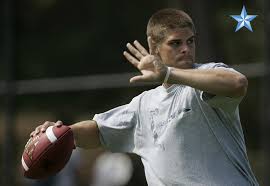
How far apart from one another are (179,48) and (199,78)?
0.54m

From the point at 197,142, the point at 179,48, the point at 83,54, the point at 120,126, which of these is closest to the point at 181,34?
the point at 179,48

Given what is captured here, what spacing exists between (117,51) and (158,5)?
30.8 inches

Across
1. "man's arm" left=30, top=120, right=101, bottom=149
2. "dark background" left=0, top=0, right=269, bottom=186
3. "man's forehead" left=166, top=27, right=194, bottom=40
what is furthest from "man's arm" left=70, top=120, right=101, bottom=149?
"dark background" left=0, top=0, right=269, bottom=186

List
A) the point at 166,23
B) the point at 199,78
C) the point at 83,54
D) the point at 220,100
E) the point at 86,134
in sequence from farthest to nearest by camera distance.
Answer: the point at 83,54 < the point at 86,134 < the point at 166,23 < the point at 220,100 < the point at 199,78

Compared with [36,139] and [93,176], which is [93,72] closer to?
[93,176]

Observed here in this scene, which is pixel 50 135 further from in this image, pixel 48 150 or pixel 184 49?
pixel 184 49

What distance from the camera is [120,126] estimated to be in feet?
20.4

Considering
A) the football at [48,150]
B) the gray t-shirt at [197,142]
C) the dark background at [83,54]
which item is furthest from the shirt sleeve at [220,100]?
the dark background at [83,54]

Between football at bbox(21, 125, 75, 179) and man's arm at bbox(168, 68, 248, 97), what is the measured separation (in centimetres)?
99

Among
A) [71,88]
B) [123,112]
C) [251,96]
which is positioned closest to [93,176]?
[71,88]

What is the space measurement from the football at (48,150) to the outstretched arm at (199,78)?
0.87 meters

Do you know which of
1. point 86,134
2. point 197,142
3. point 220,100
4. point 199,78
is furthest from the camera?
point 86,134

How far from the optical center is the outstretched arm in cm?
520

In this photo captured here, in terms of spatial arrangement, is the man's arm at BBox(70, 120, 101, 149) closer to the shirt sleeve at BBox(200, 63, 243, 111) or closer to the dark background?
the shirt sleeve at BBox(200, 63, 243, 111)
